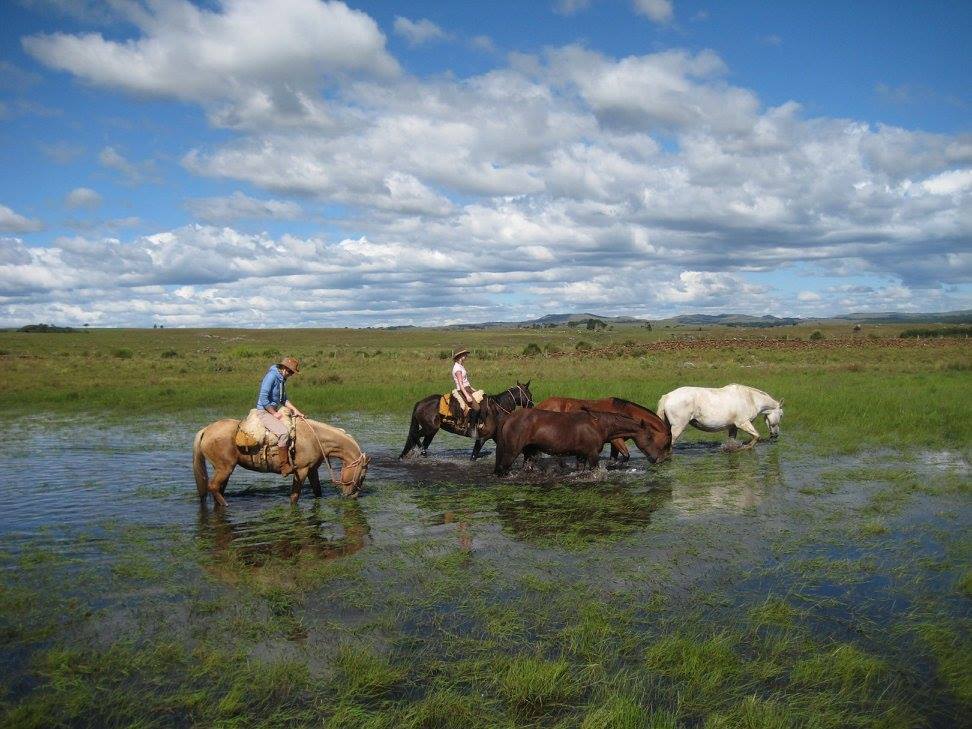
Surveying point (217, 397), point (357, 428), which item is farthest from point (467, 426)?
point (217, 397)

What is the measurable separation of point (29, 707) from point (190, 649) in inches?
46.2

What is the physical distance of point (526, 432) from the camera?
12.0 m

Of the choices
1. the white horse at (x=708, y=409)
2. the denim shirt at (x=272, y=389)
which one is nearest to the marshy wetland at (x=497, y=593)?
the white horse at (x=708, y=409)

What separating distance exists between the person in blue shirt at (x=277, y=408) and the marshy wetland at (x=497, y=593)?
38.9 inches

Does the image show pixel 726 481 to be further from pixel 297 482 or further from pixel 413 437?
pixel 297 482

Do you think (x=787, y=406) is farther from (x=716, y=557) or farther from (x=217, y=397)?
(x=217, y=397)

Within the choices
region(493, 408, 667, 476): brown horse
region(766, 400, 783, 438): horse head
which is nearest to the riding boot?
region(493, 408, 667, 476): brown horse

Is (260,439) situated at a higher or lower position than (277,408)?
lower

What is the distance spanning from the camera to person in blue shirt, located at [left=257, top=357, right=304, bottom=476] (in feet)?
33.3

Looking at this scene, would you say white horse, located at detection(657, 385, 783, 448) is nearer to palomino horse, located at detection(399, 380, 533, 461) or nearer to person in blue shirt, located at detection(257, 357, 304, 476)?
palomino horse, located at detection(399, 380, 533, 461)

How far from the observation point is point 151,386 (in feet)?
92.4

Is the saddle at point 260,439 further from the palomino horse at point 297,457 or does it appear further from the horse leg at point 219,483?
the horse leg at point 219,483

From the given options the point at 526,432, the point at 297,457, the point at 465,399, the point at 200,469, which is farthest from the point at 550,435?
the point at 200,469

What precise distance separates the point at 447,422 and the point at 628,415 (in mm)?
3685
